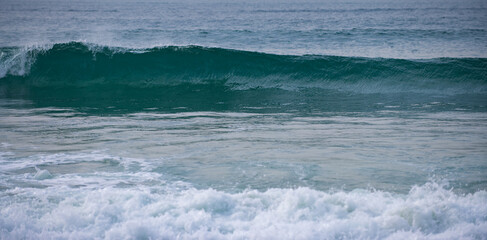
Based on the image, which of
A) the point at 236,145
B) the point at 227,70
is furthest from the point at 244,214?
the point at 227,70

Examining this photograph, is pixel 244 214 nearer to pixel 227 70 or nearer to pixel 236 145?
pixel 236 145

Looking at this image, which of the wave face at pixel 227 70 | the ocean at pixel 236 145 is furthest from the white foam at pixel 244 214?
the wave face at pixel 227 70

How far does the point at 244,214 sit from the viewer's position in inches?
171

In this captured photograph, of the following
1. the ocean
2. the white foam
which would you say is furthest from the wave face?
the white foam

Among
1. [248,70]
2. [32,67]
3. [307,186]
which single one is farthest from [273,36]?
[307,186]

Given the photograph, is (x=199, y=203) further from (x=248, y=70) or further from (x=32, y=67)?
(x=32, y=67)

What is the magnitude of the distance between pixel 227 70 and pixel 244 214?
32.0 feet

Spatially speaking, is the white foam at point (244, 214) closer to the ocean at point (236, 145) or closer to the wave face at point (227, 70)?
the ocean at point (236, 145)

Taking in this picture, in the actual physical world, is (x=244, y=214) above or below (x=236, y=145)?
below

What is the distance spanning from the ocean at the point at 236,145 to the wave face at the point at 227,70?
0.05 meters

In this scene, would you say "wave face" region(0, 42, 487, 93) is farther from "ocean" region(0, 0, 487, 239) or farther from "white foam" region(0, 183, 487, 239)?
"white foam" region(0, 183, 487, 239)

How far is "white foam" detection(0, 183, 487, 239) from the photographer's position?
4004mm

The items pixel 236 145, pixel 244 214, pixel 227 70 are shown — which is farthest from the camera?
pixel 227 70

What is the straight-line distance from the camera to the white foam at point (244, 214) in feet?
13.1
